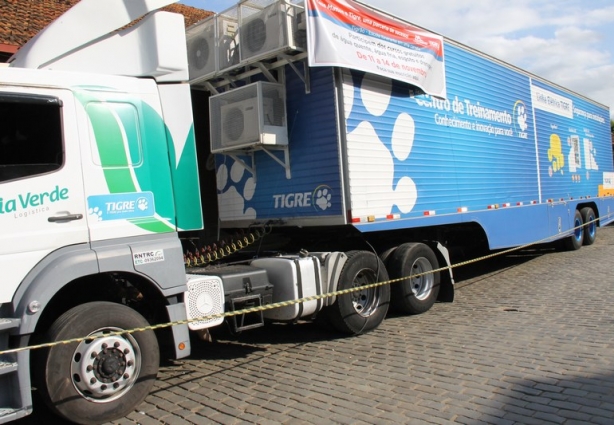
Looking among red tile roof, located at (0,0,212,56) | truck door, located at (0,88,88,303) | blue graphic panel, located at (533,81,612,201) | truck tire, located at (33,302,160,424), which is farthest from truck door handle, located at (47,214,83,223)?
blue graphic panel, located at (533,81,612,201)

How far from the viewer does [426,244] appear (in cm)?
771

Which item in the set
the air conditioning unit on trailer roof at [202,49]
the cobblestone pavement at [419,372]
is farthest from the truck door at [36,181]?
the air conditioning unit on trailer roof at [202,49]

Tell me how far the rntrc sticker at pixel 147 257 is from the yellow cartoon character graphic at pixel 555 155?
9.37 metres

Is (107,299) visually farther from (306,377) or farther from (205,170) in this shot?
(205,170)

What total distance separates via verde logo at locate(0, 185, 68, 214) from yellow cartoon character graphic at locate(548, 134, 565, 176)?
10.1 m

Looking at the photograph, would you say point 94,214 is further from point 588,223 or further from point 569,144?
point 588,223

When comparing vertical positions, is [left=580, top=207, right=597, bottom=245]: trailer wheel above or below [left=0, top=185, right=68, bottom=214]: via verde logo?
below

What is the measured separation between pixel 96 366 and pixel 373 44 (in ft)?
15.4

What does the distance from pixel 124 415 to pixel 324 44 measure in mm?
4165

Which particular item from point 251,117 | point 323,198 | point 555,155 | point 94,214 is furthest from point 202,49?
point 555,155

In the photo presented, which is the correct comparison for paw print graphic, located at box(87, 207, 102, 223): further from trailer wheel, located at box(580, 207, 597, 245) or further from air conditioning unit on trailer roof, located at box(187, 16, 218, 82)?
trailer wheel, located at box(580, 207, 597, 245)

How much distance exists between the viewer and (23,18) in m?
9.33

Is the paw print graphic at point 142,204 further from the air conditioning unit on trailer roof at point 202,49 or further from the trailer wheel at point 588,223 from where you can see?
the trailer wheel at point 588,223

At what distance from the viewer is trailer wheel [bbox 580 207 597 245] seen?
13.6 meters
